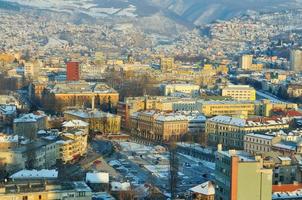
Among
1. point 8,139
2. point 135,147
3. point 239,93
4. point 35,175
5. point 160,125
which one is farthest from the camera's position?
point 239,93

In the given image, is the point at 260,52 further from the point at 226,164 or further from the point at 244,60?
the point at 226,164

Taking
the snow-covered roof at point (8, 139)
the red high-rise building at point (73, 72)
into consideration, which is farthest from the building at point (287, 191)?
the red high-rise building at point (73, 72)

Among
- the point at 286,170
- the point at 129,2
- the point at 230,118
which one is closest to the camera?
the point at 286,170

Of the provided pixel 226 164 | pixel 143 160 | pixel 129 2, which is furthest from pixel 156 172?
pixel 129 2

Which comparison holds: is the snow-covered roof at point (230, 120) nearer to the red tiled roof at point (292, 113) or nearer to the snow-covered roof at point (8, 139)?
the red tiled roof at point (292, 113)

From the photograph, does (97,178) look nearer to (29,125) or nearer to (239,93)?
(29,125)

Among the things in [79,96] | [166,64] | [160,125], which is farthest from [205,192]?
[166,64]
